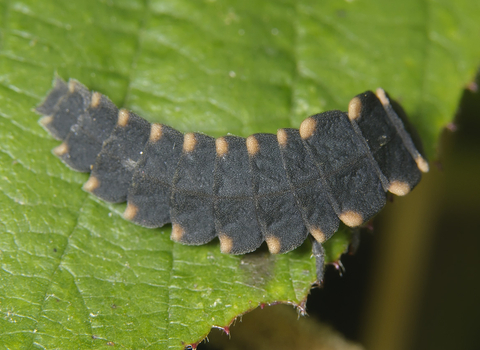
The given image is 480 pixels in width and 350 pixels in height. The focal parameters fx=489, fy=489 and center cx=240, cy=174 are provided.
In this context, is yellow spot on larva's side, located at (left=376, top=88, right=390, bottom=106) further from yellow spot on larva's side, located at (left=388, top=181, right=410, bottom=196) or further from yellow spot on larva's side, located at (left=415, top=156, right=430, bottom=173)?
yellow spot on larva's side, located at (left=388, top=181, right=410, bottom=196)

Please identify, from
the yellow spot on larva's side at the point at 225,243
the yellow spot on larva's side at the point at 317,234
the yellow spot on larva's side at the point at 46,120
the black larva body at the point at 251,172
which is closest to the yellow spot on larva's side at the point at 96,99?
the black larva body at the point at 251,172

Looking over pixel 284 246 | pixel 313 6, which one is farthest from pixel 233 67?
pixel 284 246

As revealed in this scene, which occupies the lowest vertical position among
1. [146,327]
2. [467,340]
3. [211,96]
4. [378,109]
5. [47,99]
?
[467,340]

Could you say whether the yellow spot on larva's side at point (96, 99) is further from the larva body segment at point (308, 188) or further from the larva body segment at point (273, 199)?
the larva body segment at point (308, 188)

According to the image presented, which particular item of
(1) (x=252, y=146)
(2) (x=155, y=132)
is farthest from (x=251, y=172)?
(2) (x=155, y=132)

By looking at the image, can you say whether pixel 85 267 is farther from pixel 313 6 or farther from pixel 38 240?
pixel 313 6

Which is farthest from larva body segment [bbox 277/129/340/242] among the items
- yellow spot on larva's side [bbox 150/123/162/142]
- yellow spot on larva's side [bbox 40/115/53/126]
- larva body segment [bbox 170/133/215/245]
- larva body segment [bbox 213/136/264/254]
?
yellow spot on larva's side [bbox 40/115/53/126]
